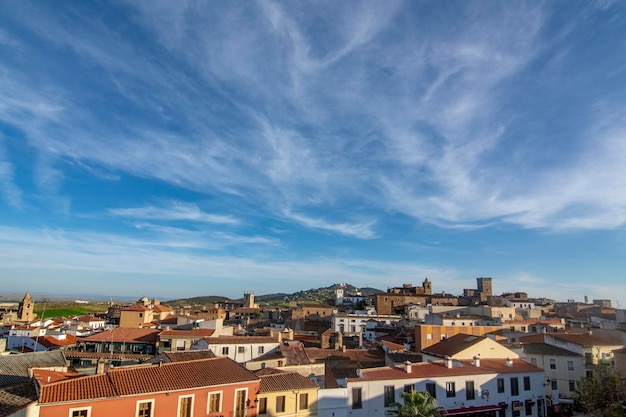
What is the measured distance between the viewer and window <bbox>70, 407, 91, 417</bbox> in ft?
79.4

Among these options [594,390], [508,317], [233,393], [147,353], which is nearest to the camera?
[233,393]

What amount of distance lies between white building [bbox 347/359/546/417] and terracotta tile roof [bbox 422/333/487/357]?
1659mm

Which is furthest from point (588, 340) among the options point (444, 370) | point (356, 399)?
point (356, 399)

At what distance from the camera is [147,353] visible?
58.3 meters

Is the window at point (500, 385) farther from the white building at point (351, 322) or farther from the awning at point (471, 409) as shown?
the white building at point (351, 322)

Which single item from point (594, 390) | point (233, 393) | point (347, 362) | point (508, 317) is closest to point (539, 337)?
point (594, 390)

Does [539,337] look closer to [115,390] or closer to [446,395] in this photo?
[446,395]

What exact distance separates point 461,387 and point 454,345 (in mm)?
7287

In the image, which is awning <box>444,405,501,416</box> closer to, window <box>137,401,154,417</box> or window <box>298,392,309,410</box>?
window <box>298,392,309,410</box>

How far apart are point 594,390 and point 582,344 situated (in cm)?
1495

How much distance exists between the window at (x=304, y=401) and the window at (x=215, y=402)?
245 inches

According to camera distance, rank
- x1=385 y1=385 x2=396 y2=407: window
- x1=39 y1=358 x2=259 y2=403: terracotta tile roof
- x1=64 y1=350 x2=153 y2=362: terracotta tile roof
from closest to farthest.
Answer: x1=39 y1=358 x2=259 y2=403: terracotta tile roof, x1=385 y1=385 x2=396 y2=407: window, x1=64 y1=350 x2=153 y2=362: terracotta tile roof

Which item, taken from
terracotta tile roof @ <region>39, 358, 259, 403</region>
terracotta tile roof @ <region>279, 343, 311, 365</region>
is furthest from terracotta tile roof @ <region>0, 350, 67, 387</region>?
terracotta tile roof @ <region>279, 343, 311, 365</region>

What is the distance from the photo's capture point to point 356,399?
34.1 m
